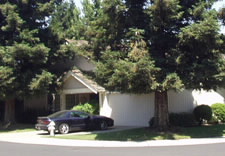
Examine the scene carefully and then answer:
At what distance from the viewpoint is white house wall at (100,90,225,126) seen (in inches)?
907

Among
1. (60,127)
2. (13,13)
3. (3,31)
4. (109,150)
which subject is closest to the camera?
(109,150)

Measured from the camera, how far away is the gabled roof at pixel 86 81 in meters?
23.8

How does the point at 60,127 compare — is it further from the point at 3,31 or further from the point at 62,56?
the point at 3,31

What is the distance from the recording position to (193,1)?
18000 mm

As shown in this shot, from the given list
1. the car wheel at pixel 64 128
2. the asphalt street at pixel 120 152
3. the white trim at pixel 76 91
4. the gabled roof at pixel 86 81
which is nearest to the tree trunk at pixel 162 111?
the asphalt street at pixel 120 152

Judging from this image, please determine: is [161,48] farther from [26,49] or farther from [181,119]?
[26,49]

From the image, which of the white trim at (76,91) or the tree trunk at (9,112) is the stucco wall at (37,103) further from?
the white trim at (76,91)

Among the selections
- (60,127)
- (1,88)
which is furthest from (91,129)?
(1,88)

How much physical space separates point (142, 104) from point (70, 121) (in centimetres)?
542

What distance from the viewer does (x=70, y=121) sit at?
20688mm

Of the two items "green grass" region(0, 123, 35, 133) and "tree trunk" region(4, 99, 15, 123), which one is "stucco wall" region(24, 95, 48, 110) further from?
"green grass" region(0, 123, 35, 133)

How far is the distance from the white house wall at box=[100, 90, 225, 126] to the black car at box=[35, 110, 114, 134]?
2.20 metres

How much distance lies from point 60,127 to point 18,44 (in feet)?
22.5

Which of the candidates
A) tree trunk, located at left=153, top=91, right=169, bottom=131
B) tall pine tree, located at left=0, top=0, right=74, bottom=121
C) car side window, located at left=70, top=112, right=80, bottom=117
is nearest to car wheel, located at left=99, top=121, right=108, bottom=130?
car side window, located at left=70, top=112, right=80, bottom=117
